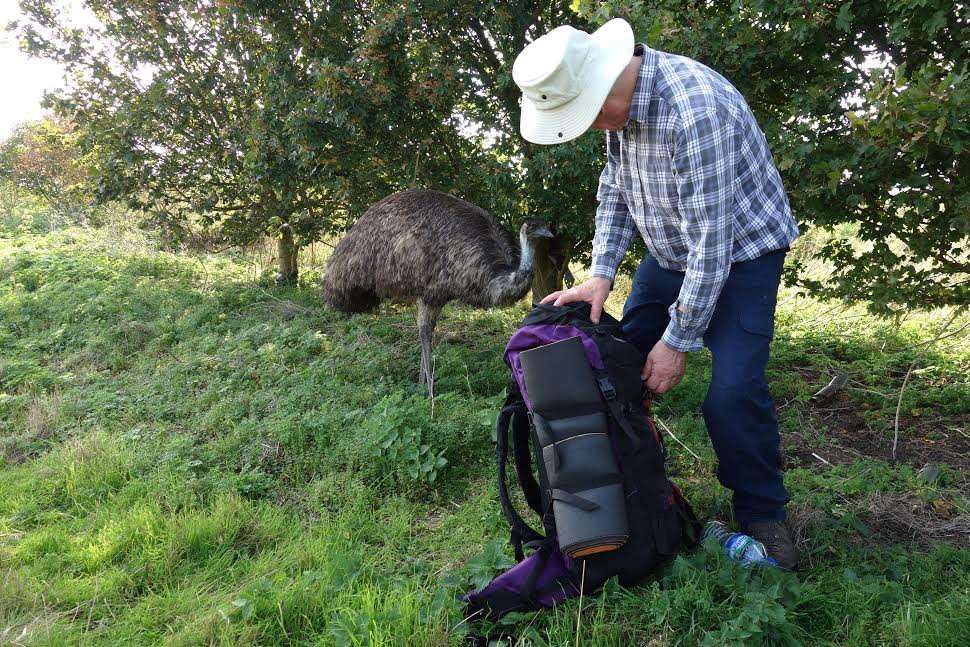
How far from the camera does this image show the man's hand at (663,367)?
8.94 ft

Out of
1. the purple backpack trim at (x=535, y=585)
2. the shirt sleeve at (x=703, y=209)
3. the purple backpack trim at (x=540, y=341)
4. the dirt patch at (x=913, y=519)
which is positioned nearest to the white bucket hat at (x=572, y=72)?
the shirt sleeve at (x=703, y=209)

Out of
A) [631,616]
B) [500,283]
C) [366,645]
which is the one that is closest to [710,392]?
[631,616]

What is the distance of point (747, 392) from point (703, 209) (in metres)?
0.78

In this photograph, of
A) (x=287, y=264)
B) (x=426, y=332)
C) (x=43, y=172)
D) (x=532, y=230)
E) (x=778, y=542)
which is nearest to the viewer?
(x=778, y=542)

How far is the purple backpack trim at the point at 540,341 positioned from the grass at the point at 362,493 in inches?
30.4

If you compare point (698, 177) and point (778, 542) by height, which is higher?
point (698, 177)

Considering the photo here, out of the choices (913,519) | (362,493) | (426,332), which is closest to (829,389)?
(913,519)

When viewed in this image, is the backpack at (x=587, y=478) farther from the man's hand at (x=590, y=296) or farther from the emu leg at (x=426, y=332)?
the emu leg at (x=426, y=332)

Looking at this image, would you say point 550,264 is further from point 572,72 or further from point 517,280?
point 572,72

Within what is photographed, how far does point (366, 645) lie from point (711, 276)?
1.87m

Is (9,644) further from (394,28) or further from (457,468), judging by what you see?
(394,28)

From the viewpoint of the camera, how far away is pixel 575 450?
2527mm

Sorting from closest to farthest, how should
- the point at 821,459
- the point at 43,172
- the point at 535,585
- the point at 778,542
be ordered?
the point at 535,585, the point at 778,542, the point at 821,459, the point at 43,172

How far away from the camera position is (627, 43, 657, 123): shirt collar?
249 cm
